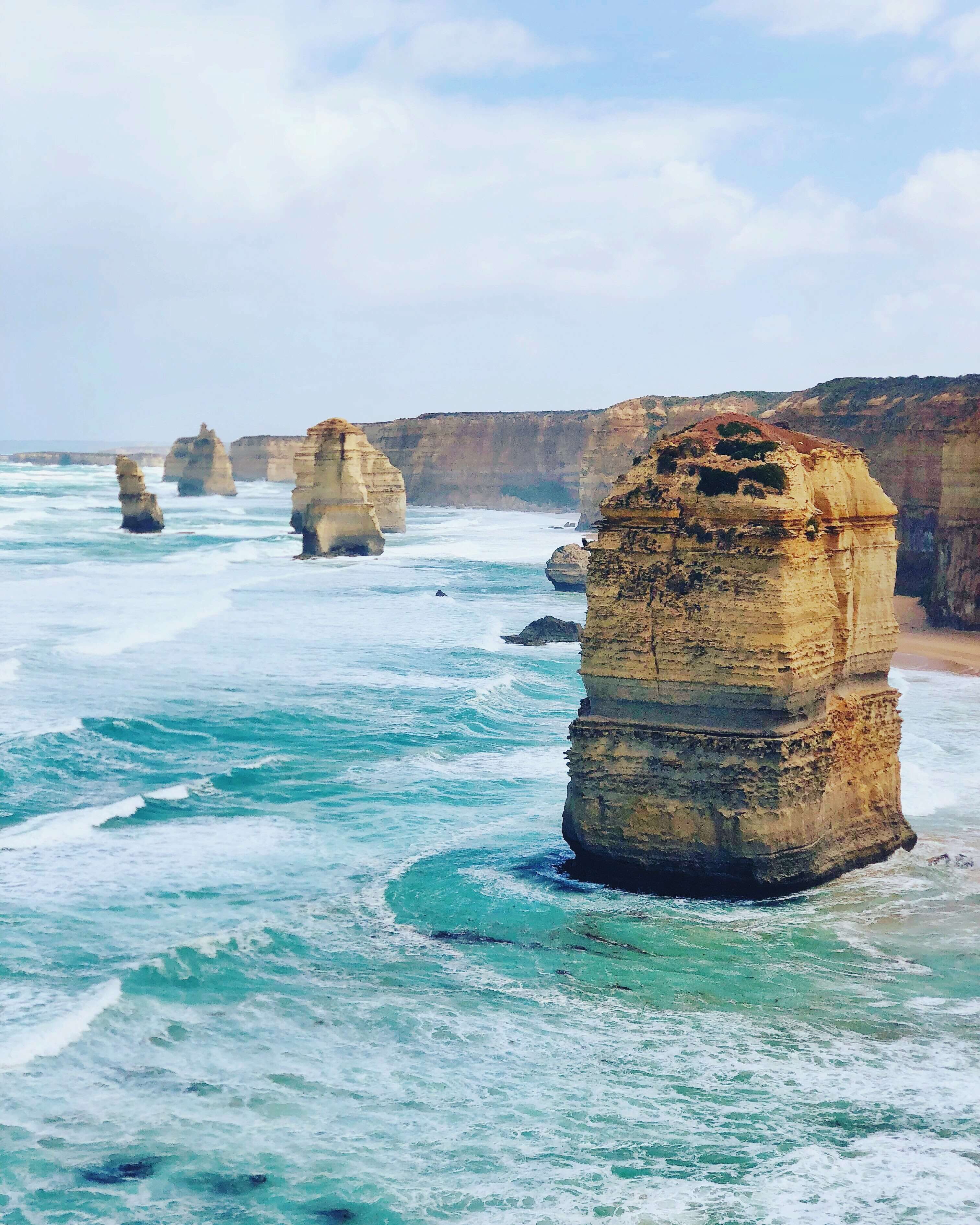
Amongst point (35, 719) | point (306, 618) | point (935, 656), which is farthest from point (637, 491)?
point (306, 618)

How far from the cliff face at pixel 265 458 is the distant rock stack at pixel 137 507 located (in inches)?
3566

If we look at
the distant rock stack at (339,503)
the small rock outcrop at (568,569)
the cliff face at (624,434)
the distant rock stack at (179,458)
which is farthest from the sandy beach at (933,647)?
the distant rock stack at (179,458)

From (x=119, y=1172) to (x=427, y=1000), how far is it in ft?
12.1

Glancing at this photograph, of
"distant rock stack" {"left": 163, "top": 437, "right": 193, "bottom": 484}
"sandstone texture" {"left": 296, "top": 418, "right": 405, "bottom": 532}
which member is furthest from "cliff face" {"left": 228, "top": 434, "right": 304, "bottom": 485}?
"sandstone texture" {"left": 296, "top": 418, "right": 405, "bottom": 532}

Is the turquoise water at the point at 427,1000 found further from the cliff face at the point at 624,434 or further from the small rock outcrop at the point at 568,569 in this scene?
the cliff face at the point at 624,434

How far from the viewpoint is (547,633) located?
120ft

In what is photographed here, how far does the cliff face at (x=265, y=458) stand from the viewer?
17688 cm

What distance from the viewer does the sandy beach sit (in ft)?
108

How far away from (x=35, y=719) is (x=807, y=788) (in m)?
16.1

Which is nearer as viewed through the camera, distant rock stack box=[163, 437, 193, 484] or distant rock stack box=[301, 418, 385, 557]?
distant rock stack box=[301, 418, 385, 557]

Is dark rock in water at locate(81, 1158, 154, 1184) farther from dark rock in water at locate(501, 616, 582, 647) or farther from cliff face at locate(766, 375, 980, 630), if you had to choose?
cliff face at locate(766, 375, 980, 630)

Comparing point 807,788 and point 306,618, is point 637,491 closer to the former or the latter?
point 807,788

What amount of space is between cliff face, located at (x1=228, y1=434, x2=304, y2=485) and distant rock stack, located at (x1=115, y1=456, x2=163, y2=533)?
90581mm

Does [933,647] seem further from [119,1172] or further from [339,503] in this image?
[339,503]
